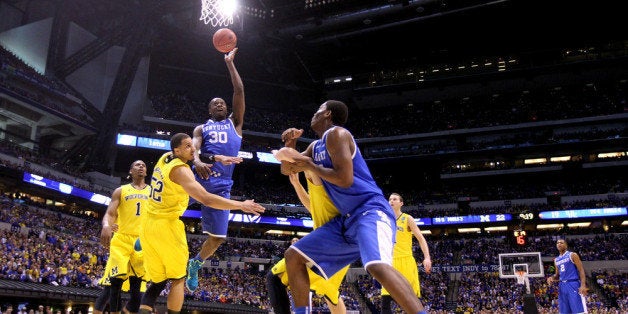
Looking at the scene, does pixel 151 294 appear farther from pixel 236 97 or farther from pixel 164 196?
pixel 236 97

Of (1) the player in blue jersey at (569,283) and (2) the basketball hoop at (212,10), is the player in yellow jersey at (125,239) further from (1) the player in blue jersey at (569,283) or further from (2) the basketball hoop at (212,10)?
(2) the basketball hoop at (212,10)

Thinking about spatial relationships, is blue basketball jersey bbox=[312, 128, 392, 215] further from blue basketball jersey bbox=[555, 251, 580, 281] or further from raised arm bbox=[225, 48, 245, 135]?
blue basketball jersey bbox=[555, 251, 580, 281]

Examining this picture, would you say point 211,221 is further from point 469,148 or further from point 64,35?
point 469,148

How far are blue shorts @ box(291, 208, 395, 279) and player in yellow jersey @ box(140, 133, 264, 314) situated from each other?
4.53 feet

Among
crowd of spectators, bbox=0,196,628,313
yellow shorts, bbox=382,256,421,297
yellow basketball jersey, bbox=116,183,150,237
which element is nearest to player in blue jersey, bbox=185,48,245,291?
yellow basketball jersey, bbox=116,183,150,237

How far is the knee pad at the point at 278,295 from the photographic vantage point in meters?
5.00

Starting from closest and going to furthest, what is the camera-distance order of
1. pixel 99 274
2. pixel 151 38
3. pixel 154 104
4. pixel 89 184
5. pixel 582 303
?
pixel 582 303
pixel 99 274
pixel 89 184
pixel 151 38
pixel 154 104

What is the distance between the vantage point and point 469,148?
49.3 meters

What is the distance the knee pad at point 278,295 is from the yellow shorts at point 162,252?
1511 mm

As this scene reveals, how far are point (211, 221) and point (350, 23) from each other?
36776 mm

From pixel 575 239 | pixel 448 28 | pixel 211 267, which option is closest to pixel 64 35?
pixel 211 267

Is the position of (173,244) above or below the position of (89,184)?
below

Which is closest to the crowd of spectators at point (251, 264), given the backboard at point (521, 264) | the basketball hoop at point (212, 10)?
the backboard at point (521, 264)

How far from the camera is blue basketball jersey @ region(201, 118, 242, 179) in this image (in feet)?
25.0
